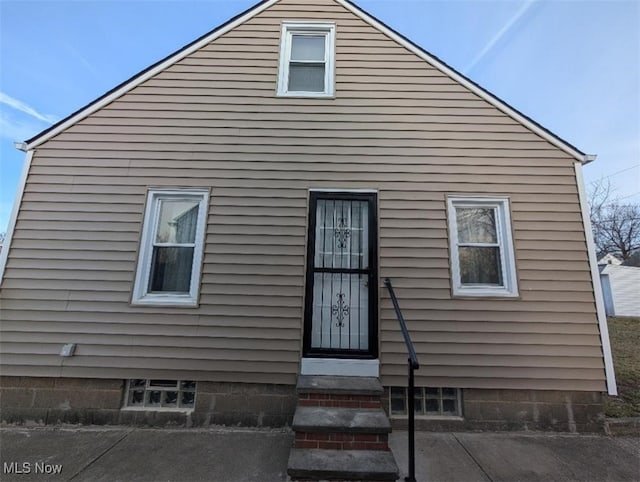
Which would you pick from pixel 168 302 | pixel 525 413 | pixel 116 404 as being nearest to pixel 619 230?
pixel 525 413

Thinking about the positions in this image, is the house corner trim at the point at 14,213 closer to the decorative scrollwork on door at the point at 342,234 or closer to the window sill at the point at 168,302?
the window sill at the point at 168,302

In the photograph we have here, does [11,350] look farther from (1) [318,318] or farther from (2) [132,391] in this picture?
(1) [318,318]

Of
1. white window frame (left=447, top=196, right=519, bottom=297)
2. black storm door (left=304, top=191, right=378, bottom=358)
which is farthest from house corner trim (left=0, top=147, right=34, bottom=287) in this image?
white window frame (left=447, top=196, right=519, bottom=297)

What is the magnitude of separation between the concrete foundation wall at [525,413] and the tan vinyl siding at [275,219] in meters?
0.17

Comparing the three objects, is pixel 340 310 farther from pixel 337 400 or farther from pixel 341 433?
pixel 341 433

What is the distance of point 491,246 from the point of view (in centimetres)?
343

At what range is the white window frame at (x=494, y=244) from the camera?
3.30 meters

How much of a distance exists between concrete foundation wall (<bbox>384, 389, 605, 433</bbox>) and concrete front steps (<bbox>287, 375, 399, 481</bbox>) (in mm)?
783

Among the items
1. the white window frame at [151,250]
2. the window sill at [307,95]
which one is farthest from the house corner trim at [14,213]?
the window sill at [307,95]

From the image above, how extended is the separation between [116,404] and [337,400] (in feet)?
8.26

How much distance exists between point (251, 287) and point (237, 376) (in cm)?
100

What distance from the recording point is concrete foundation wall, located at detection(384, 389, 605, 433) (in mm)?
3023

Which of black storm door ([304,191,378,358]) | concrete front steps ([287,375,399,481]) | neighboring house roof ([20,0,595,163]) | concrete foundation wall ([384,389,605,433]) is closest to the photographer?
concrete front steps ([287,375,399,481])

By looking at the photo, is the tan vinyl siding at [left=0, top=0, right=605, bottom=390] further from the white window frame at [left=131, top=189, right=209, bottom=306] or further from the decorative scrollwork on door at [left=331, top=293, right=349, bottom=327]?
the decorative scrollwork on door at [left=331, top=293, right=349, bottom=327]
